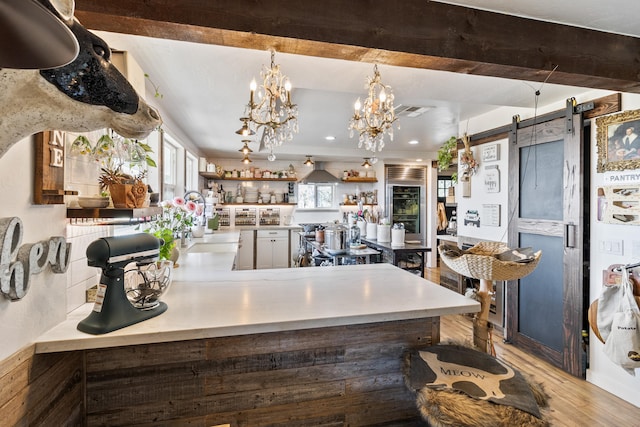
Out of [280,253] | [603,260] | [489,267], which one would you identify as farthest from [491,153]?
[280,253]

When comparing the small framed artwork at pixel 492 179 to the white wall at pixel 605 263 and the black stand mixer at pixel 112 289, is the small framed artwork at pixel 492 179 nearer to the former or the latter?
the white wall at pixel 605 263

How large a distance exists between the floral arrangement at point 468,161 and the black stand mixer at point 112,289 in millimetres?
3550

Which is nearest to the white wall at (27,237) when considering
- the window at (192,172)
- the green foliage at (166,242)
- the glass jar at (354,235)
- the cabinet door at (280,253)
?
the green foliage at (166,242)

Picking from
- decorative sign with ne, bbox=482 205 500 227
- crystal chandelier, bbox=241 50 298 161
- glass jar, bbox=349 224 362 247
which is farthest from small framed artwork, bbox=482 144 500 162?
crystal chandelier, bbox=241 50 298 161

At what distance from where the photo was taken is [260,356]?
1.30m

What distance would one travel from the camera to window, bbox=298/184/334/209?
7199 mm

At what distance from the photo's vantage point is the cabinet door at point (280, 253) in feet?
21.2

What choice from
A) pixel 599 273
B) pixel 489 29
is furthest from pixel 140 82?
pixel 599 273

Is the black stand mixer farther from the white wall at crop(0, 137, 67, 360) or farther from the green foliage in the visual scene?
the green foliage

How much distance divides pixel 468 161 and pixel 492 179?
0.36m

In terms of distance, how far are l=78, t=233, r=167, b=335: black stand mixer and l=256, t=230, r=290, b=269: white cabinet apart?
17.3ft

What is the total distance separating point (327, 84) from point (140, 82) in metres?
1.37

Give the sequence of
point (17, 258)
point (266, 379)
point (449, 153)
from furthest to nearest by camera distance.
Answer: point (449, 153), point (266, 379), point (17, 258)

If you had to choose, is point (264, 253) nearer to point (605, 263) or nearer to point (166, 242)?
point (166, 242)
